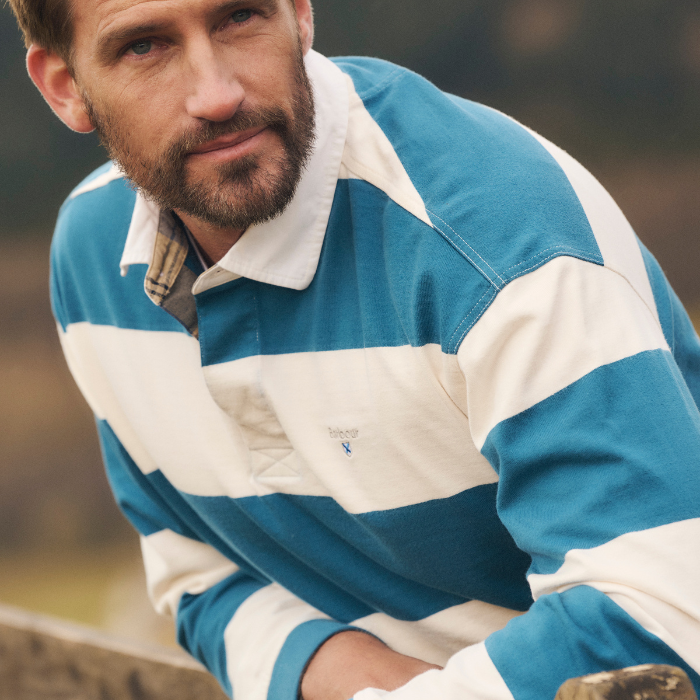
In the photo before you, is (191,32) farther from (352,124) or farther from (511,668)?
(511,668)

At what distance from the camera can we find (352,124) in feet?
3.39

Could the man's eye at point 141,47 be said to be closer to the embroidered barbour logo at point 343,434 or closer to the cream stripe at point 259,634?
the embroidered barbour logo at point 343,434

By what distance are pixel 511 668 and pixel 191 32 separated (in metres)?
0.74

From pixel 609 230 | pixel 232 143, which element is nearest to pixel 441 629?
pixel 609 230

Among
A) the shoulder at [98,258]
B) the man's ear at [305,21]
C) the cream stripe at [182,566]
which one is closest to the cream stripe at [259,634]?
the cream stripe at [182,566]

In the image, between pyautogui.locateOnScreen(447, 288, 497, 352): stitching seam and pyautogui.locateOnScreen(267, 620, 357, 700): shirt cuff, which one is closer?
pyautogui.locateOnScreen(447, 288, 497, 352): stitching seam

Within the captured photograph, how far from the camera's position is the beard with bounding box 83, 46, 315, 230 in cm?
97

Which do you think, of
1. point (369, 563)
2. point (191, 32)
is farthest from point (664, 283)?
point (191, 32)

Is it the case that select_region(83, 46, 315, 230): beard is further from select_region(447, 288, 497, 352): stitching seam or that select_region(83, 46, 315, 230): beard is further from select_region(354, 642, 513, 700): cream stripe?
select_region(354, 642, 513, 700): cream stripe

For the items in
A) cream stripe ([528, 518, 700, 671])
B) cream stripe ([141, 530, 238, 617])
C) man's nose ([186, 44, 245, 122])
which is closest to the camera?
cream stripe ([528, 518, 700, 671])

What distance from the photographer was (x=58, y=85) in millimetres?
1181

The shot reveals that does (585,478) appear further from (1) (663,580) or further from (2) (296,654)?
(2) (296,654)

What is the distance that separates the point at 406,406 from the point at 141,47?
0.51 meters

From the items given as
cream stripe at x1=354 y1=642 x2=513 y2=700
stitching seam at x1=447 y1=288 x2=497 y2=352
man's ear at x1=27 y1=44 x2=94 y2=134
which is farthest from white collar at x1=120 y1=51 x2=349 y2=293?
cream stripe at x1=354 y1=642 x2=513 y2=700
